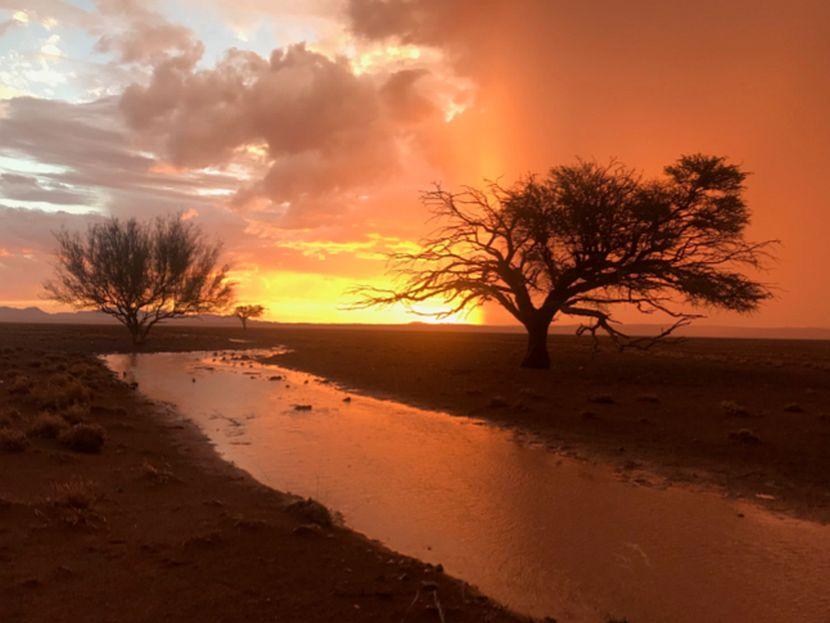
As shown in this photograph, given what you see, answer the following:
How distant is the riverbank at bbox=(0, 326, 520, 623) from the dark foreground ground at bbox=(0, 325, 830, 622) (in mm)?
22

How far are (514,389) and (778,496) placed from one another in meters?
12.0

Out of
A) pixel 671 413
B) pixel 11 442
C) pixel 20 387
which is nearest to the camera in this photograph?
pixel 11 442

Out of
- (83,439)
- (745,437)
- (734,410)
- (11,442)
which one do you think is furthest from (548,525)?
(734,410)

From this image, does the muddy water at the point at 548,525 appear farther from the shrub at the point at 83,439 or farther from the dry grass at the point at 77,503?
the dry grass at the point at 77,503

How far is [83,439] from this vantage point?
11.2 meters

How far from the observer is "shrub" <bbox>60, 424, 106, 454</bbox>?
36.8 feet

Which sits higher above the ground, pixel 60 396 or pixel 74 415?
pixel 60 396

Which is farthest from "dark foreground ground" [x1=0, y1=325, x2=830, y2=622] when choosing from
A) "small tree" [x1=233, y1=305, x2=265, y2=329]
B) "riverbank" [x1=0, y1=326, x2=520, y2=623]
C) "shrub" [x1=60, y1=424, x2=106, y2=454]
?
"small tree" [x1=233, y1=305, x2=265, y2=329]

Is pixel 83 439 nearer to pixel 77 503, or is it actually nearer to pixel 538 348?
pixel 77 503

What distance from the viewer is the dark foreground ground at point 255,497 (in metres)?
5.36

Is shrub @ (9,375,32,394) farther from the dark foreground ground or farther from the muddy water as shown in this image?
the muddy water

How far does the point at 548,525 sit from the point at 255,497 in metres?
4.78

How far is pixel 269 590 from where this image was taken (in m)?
5.58

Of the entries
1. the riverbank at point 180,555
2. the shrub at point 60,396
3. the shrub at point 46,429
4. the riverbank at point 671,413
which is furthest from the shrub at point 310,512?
the shrub at point 60,396
